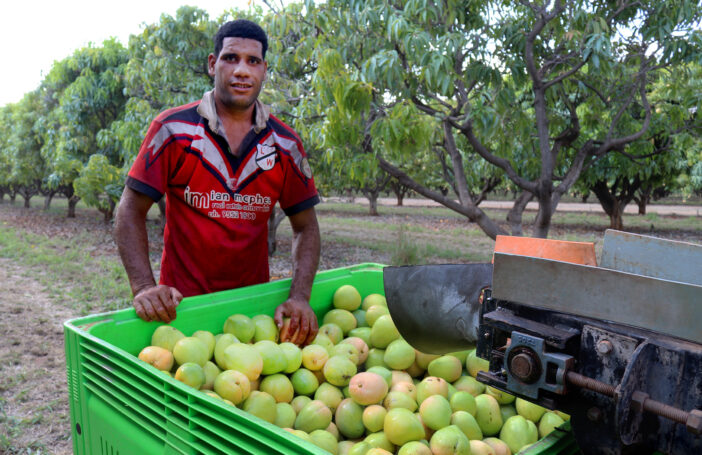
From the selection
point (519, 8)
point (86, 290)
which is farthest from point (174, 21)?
point (519, 8)

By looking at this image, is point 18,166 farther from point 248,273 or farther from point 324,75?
point 248,273

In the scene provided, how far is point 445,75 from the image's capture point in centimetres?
401

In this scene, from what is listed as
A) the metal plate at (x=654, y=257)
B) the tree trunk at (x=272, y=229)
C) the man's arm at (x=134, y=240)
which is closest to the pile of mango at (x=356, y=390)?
the man's arm at (x=134, y=240)

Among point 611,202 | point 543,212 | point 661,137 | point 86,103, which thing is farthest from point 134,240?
point 611,202

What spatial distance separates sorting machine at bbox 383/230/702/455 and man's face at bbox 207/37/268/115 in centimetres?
154

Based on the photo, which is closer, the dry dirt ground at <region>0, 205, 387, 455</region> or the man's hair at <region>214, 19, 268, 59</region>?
the man's hair at <region>214, 19, 268, 59</region>

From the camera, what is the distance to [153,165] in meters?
2.06

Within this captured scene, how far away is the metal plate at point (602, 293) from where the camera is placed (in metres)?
0.80

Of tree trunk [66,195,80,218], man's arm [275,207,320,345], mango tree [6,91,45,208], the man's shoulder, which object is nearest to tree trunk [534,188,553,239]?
man's arm [275,207,320,345]

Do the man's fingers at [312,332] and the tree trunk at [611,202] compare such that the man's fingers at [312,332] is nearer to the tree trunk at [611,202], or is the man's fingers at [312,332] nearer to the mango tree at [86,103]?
the mango tree at [86,103]

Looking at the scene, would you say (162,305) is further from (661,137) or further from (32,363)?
(661,137)

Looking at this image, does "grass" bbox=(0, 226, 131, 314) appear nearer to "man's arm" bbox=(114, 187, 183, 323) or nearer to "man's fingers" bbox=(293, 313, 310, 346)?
"man's arm" bbox=(114, 187, 183, 323)

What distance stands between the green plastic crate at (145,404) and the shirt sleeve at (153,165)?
52cm

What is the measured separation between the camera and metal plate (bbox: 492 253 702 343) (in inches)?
31.6
